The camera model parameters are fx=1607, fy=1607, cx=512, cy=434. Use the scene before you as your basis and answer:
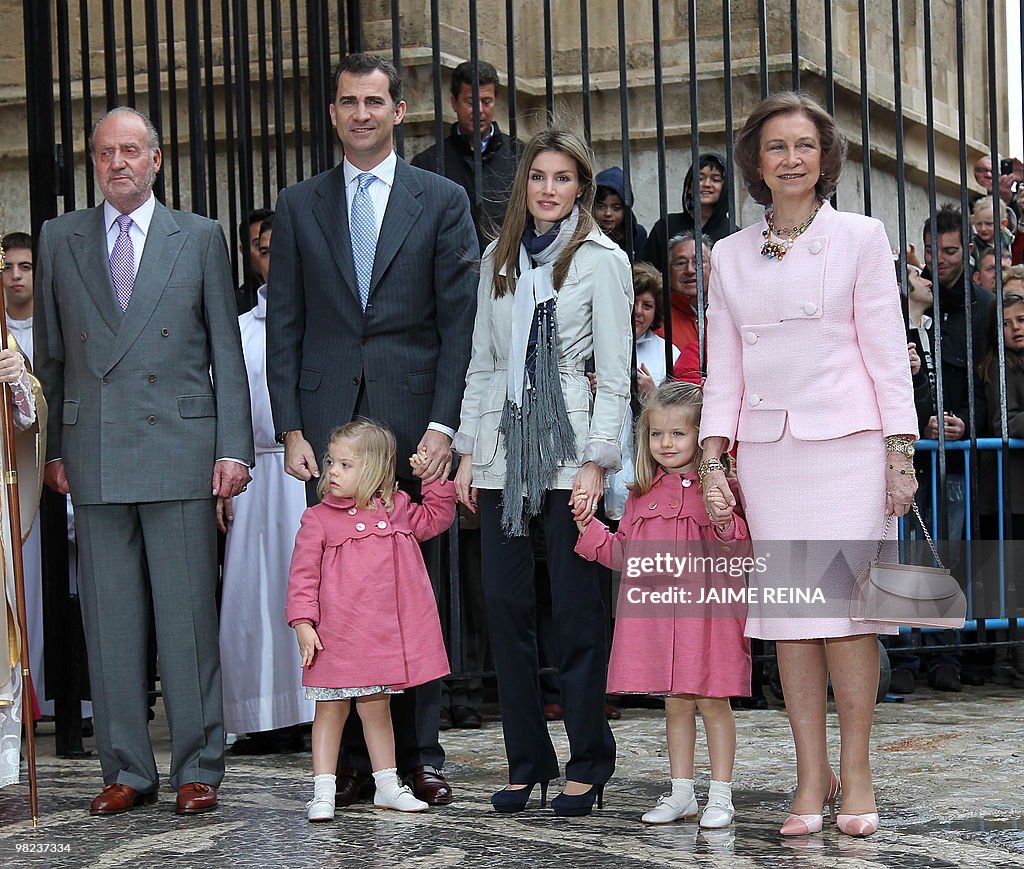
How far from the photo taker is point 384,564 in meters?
4.35

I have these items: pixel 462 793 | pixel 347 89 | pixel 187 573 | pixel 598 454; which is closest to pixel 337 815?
pixel 462 793

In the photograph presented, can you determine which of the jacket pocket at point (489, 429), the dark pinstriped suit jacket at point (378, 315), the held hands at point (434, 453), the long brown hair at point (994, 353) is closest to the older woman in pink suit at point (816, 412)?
the jacket pocket at point (489, 429)

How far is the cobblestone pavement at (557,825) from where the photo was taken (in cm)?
368

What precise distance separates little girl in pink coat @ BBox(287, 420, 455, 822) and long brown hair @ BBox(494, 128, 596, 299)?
56 centimetres

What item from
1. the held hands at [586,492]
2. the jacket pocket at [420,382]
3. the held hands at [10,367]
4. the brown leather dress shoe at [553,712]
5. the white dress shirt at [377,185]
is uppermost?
the white dress shirt at [377,185]

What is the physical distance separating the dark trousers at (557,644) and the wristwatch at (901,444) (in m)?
0.85

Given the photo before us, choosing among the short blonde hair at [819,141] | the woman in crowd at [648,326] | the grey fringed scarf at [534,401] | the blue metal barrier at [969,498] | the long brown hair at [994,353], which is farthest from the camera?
the long brown hair at [994,353]

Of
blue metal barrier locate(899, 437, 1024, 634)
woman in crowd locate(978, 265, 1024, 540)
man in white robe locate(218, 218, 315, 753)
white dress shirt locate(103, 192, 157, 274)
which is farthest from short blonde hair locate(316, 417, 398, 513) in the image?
woman in crowd locate(978, 265, 1024, 540)

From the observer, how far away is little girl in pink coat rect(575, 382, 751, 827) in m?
4.08

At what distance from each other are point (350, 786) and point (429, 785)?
219 mm

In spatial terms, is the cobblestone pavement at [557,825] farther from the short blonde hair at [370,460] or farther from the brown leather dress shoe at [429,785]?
the short blonde hair at [370,460]

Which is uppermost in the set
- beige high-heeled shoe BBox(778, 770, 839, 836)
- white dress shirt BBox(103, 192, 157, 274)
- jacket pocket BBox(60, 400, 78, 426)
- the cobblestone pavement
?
white dress shirt BBox(103, 192, 157, 274)

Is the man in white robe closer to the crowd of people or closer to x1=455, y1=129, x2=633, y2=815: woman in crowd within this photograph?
the crowd of people

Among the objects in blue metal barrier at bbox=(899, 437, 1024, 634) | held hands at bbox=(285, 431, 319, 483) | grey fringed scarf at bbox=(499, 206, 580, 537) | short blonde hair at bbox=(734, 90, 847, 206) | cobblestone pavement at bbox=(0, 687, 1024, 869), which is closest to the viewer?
cobblestone pavement at bbox=(0, 687, 1024, 869)
